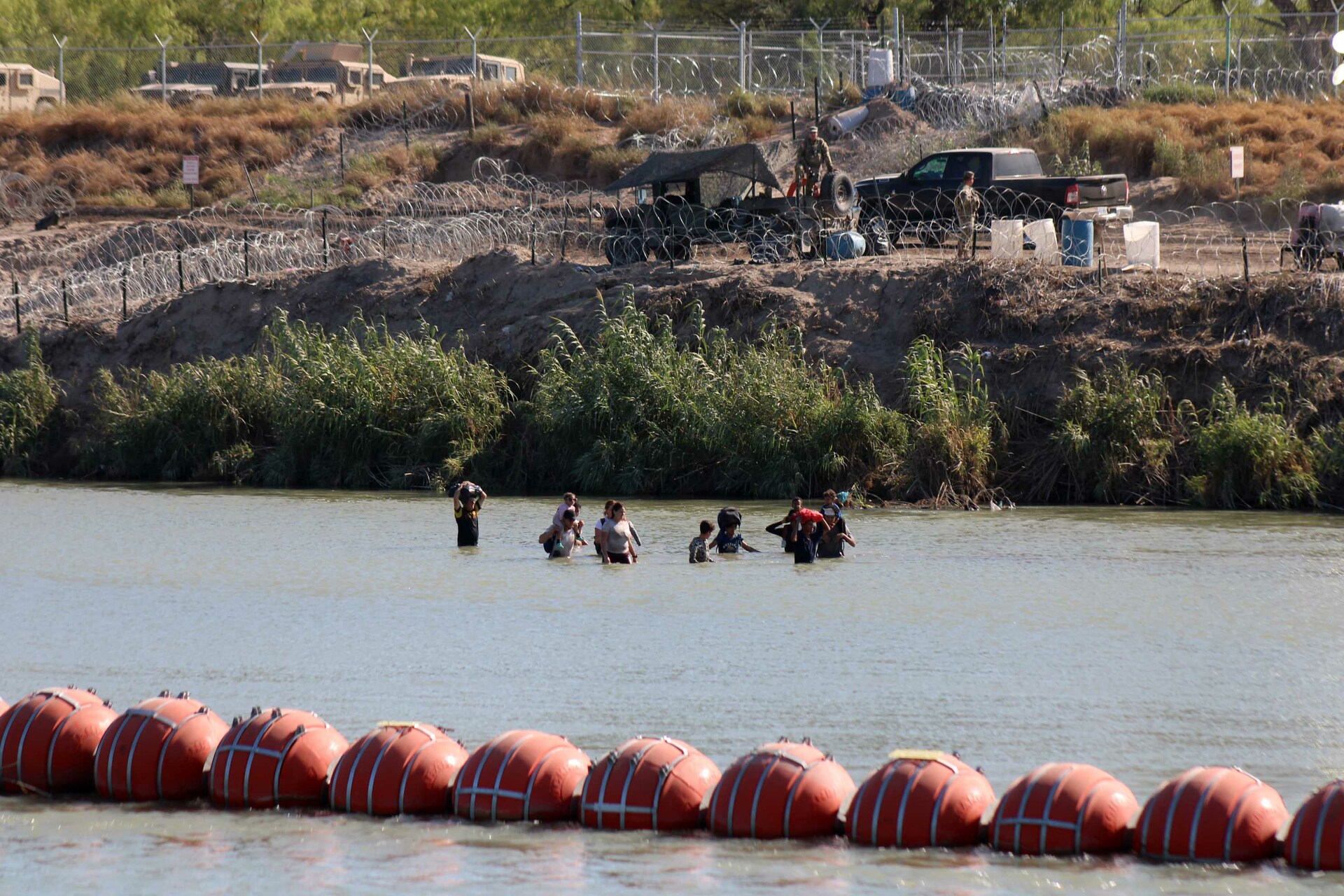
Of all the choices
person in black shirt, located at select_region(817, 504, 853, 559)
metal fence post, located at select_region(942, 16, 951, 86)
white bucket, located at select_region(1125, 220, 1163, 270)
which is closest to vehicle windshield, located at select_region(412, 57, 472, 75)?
metal fence post, located at select_region(942, 16, 951, 86)

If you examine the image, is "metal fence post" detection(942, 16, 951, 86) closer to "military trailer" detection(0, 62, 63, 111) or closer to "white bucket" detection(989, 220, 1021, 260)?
"white bucket" detection(989, 220, 1021, 260)

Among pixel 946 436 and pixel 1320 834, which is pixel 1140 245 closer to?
pixel 946 436

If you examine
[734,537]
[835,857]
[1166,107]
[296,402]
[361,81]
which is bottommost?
[835,857]

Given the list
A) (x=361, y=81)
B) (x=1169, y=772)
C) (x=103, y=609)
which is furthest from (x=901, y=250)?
(x=361, y=81)

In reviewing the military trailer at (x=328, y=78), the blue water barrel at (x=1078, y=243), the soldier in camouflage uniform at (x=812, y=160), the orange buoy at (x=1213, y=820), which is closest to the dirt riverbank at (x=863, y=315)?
the blue water barrel at (x=1078, y=243)

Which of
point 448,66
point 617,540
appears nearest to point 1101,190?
point 617,540

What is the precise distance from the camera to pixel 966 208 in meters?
29.4

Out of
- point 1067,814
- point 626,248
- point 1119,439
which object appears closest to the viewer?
point 1067,814

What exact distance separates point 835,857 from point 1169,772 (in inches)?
101

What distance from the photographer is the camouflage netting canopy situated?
1169 inches

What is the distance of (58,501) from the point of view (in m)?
26.3

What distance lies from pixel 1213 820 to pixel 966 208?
20976mm

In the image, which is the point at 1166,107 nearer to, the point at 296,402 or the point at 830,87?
the point at 830,87

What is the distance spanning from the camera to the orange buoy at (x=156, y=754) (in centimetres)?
1121
